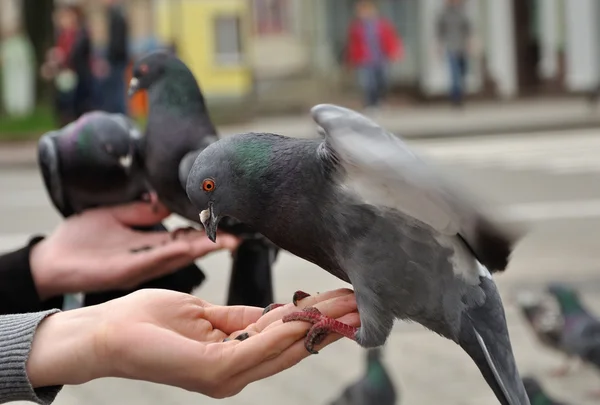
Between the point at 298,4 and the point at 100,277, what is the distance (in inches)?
672

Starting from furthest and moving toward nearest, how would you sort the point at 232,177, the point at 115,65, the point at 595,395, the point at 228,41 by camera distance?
the point at 228,41 → the point at 115,65 → the point at 595,395 → the point at 232,177

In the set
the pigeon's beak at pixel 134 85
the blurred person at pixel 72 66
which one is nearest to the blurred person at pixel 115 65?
the blurred person at pixel 72 66

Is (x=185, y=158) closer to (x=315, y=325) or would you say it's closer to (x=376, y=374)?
(x=315, y=325)

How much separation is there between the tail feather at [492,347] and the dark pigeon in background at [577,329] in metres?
2.46

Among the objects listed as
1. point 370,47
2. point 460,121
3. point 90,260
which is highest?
point 90,260

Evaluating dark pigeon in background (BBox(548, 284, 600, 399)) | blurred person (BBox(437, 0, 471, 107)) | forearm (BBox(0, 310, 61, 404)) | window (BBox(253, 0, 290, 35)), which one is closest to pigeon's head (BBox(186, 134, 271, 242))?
forearm (BBox(0, 310, 61, 404))

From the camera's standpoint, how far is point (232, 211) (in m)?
2.02

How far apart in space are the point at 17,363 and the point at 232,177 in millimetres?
512

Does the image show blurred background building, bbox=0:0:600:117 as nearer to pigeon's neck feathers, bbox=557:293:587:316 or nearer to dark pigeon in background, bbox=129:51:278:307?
pigeon's neck feathers, bbox=557:293:587:316

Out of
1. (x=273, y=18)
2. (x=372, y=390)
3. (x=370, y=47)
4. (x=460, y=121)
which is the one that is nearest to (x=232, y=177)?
(x=372, y=390)

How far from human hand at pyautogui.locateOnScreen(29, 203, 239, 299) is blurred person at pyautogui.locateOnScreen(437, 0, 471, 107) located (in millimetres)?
13089

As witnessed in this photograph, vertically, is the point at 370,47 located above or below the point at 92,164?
below

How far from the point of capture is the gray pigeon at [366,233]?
186 centimetres

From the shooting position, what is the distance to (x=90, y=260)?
258 centimetres
